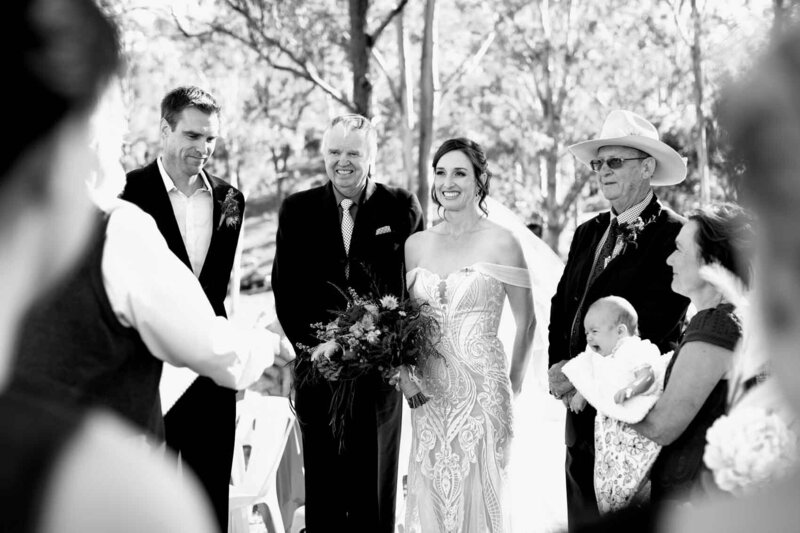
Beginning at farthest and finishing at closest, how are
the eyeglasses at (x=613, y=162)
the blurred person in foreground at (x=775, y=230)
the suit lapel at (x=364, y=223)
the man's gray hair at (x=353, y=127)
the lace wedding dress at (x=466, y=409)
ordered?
the man's gray hair at (x=353, y=127) → the suit lapel at (x=364, y=223) → the eyeglasses at (x=613, y=162) → the lace wedding dress at (x=466, y=409) → the blurred person in foreground at (x=775, y=230)

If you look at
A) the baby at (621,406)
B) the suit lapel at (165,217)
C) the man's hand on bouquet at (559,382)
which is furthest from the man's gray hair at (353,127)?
the baby at (621,406)

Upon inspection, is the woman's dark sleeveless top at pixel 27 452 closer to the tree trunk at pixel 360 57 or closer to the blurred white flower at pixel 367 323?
the blurred white flower at pixel 367 323

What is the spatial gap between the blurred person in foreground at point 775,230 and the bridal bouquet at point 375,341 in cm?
446

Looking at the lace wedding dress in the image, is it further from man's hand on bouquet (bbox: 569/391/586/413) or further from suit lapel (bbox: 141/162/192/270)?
suit lapel (bbox: 141/162/192/270)

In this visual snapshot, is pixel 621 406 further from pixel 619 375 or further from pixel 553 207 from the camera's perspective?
pixel 553 207

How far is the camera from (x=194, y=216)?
5738mm

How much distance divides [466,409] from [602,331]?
1423 millimetres

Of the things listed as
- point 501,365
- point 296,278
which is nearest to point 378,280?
point 296,278

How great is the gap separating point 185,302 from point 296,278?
3479 mm

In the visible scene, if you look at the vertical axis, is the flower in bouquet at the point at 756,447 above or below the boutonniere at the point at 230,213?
below

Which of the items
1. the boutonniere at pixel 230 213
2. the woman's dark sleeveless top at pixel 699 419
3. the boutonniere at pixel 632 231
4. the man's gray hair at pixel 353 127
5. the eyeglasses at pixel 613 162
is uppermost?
the man's gray hair at pixel 353 127

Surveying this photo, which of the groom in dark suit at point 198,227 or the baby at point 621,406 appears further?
the groom in dark suit at point 198,227

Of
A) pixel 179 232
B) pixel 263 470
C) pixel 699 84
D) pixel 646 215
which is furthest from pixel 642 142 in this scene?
pixel 699 84

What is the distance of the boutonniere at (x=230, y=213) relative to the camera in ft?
18.8
